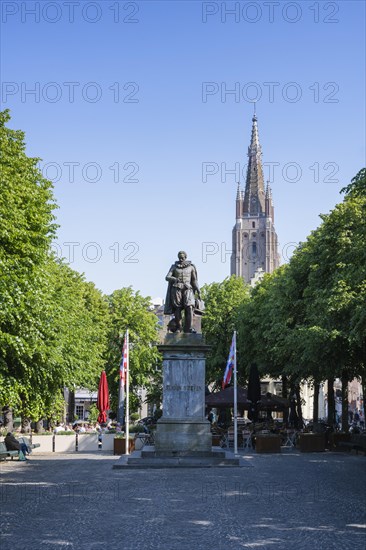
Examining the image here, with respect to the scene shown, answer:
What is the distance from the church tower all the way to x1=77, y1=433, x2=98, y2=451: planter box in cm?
14268

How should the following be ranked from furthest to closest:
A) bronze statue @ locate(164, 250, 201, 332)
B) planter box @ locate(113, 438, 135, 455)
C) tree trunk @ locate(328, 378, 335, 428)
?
tree trunk @ locate(328, 378, 335, 428) < planter box @ locate(113, 438, 135, 455) < bronze statue @ locate(164, 250, 201, 332)

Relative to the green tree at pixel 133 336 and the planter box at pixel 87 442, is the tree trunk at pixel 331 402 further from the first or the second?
the green tree at pixel 133 336

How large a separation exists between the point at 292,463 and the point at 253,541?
1672cm

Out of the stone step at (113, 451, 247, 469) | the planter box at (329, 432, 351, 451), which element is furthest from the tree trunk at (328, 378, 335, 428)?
the stone step at (113, 451, 247, 469)

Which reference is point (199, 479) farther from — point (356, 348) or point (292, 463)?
point (356, 348)

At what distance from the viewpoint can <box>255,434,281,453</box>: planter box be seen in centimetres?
3416

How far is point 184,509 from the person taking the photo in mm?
14547

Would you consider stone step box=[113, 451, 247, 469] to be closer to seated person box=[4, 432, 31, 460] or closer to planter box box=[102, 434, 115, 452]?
seated person box=[4, 432, 31, 460]

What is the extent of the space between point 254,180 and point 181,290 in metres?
170

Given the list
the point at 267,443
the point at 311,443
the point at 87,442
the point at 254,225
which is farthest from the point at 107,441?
the point at 254,225

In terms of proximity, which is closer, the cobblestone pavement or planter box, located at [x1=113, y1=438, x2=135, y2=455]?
the cobblestone pavement

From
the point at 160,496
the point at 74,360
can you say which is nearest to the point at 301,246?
the point at 74,360

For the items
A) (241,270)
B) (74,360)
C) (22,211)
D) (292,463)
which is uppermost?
(241,270)

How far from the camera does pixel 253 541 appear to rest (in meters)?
11.3
